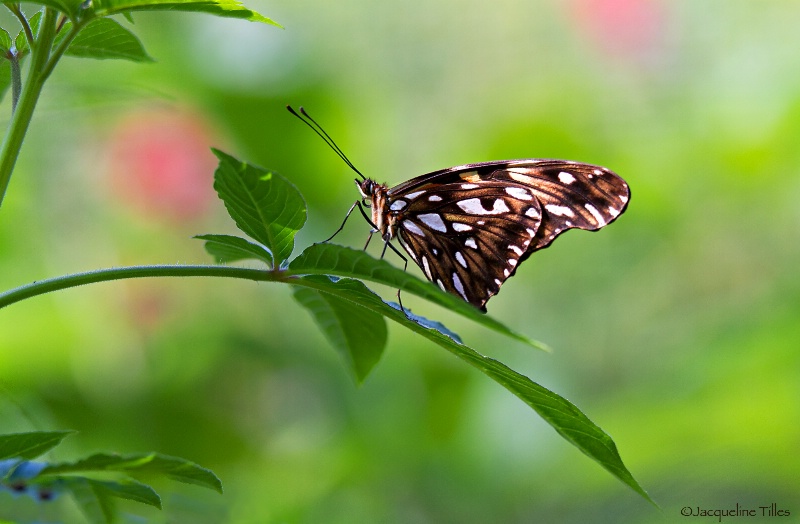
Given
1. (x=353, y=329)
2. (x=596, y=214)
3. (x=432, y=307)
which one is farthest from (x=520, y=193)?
(x=432, y=307)

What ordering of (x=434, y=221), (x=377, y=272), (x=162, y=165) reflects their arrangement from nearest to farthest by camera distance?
(x=377, y=272), (x=434, y=221), (x=162, y=165)

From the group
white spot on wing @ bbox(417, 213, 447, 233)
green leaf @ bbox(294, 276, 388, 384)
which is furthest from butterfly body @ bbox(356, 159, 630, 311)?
green leaf @ bbox(294, 276, 388, 384)

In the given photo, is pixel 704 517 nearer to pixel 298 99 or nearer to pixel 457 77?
pixel 298 99

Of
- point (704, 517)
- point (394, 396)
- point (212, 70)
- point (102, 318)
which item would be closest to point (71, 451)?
point (102, 318)

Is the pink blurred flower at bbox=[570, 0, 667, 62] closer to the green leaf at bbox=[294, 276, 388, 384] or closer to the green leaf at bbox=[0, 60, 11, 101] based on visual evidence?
the green leaf at bbox=[294, 276, 388, 384]

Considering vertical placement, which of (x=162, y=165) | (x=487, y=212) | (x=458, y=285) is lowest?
(x=458, y=285)

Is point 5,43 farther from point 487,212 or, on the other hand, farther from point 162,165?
Result: point 162,165

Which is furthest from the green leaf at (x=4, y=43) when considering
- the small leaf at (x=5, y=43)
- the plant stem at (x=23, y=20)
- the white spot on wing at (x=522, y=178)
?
the white spot on wing at (x=522, y=178)
